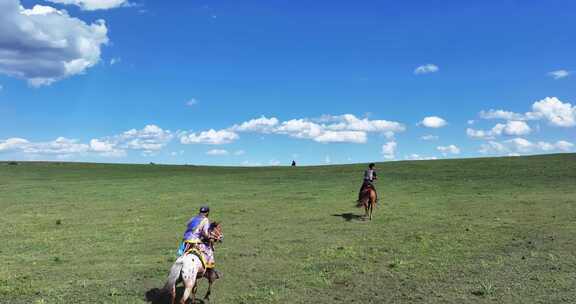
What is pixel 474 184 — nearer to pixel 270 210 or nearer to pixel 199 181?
pixel 270 210

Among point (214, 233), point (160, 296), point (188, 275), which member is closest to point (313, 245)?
point (214, 233)

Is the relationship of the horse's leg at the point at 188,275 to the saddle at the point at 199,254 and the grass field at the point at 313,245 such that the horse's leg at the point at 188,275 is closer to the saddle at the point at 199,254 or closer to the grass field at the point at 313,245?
the saddle at the point at 199,254

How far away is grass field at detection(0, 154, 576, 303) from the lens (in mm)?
13367

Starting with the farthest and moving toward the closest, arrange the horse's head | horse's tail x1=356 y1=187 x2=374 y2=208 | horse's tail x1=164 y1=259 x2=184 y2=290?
horse's tail x1=356 y1=187 x2=374 y2=208
the horse's head
horse's tail x1=164 y1=259 x2=184 y2=290

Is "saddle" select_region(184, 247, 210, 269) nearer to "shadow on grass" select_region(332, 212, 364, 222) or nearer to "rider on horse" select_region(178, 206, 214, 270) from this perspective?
"rider on horse" select_region(178, 206, 214, 270)

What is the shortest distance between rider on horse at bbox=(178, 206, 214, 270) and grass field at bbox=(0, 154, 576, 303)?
1705 millimetres

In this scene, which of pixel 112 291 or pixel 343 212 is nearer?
pixel 112 291

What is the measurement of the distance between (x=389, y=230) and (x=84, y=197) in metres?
28.7

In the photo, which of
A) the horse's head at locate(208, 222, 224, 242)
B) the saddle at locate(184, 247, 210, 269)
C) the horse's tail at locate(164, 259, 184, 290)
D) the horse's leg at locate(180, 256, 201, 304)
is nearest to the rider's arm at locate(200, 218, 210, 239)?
the horse's head at locate(208, 222, 224, 242)

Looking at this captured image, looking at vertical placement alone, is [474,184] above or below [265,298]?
above

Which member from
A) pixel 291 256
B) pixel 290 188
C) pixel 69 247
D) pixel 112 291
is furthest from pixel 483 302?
pixel 290 188

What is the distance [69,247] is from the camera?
20000 mm

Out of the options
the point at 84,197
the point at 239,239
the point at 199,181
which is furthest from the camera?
the point at 199,181

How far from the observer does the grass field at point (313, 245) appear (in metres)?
13.4
